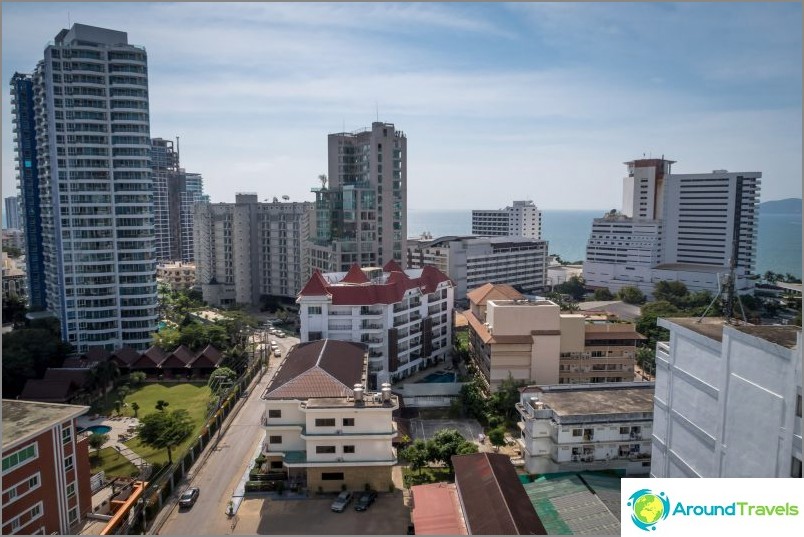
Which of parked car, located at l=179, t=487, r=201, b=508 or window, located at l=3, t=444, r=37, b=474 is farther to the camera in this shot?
parked car, located at l=179, t=487, r=201, b=508

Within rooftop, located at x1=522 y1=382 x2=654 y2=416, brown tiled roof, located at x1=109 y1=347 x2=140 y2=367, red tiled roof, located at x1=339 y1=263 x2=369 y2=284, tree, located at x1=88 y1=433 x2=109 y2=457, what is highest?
red tiled roof, located at x1=339 y1=263 x2=369 y2=284

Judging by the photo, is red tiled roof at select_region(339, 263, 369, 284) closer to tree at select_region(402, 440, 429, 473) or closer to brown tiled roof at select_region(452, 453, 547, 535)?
tree at select_region(402, 440, 429, 473)

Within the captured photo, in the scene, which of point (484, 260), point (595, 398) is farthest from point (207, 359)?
point (484, 260)

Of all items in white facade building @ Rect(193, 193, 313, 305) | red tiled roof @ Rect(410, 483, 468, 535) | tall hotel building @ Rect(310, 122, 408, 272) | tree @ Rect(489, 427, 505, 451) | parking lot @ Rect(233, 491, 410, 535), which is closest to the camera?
red tiled roof @ Rect(410, 483, 468, 535)

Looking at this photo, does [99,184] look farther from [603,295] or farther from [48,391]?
[603,295]

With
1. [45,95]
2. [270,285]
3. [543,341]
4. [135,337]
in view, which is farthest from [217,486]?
[270,285]

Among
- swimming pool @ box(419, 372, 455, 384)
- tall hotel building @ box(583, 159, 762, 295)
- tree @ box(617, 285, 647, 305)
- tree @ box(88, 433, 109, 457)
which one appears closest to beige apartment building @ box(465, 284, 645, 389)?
swimming pool @ box(419, 372, 455, 384)
